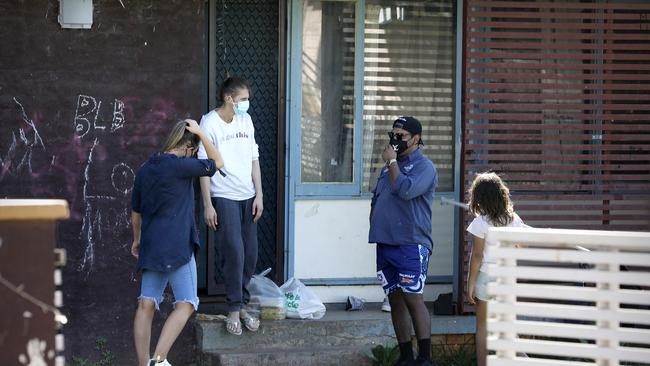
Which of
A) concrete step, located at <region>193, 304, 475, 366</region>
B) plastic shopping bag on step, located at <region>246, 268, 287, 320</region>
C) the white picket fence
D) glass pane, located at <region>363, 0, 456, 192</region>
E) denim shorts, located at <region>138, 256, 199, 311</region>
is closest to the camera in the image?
the white picket fence

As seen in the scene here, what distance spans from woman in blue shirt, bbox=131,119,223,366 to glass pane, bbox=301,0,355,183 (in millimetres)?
1841

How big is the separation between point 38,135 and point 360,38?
269 cm

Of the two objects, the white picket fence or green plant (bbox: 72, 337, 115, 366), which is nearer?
the white picket fence

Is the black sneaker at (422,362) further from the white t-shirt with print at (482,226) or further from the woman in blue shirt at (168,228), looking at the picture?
the woman in blue shirt at (168,228)

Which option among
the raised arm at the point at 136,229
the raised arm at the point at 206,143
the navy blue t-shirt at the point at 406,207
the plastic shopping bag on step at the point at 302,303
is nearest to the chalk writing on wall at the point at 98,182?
the raised arm at the point at 136,229

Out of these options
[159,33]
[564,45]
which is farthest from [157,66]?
[564,45]

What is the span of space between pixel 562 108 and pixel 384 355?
8.14 feet

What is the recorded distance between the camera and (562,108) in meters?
9.08

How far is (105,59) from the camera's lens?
8336 mm

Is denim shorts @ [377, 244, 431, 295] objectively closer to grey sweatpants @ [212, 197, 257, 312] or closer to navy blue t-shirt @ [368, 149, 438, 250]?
navy blue t-shirt @ [368, 149, 438, 250]

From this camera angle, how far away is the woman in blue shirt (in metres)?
7.27

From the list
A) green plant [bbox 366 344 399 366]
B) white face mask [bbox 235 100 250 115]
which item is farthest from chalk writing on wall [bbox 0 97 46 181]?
green plant [bbox 366 344 399 366]

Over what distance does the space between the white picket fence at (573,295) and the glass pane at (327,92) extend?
3.87m

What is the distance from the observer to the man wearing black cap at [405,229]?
25.7ft
